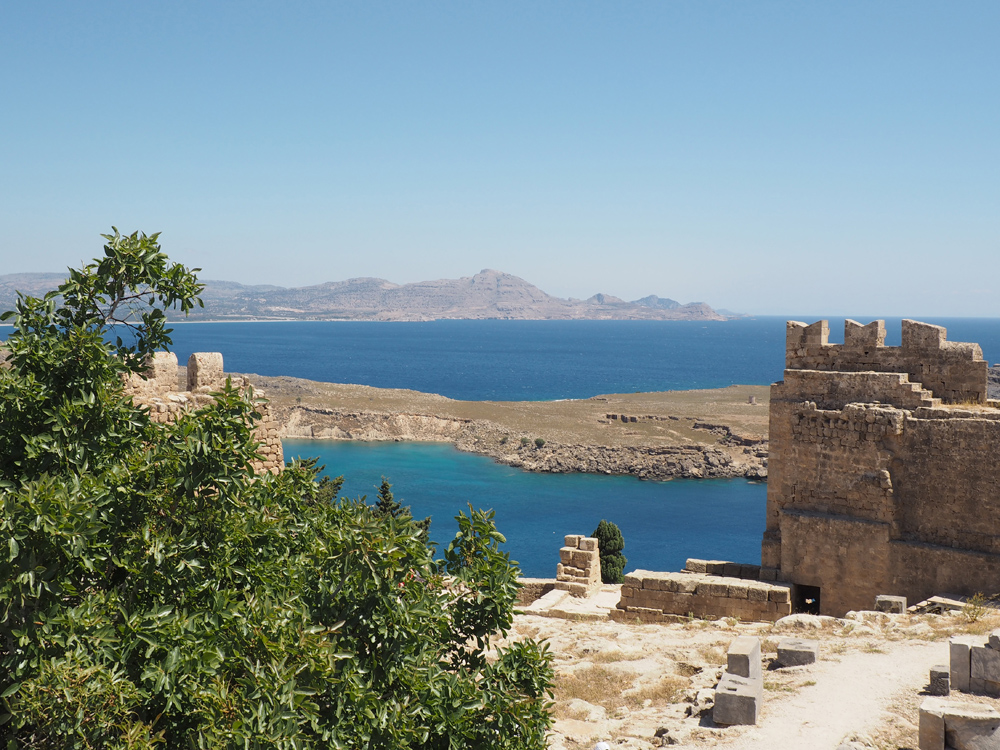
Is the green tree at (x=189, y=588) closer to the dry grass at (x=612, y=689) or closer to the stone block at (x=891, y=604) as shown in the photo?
the dry grass at (x=612, y=689)

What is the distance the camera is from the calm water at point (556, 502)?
47.1 m

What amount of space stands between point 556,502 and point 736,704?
5004cm

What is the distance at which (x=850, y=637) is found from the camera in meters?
12.1

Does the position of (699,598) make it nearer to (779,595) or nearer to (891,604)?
(779,595)

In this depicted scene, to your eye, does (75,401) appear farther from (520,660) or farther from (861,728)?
(861,728)

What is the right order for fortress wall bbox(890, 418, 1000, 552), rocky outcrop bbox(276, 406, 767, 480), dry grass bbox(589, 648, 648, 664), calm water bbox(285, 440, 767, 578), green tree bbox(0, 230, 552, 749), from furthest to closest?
1. rocky outcrop bbox(276, 406, 767, 480)
2. calm water bbox(285, 440, 767, 578)
3. fortress wall bbox(890, 418, 1000, 552)
4. dry grass bbox(589, 648, 648, 664)
5. green tree bbox(0, 230, 552, 749)

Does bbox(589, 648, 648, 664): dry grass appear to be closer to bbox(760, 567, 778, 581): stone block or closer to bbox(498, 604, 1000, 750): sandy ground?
bbox(498, 604, 1000, 750): sandy ground

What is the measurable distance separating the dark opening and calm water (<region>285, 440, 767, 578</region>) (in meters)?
25.0

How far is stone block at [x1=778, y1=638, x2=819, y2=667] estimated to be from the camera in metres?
10.9

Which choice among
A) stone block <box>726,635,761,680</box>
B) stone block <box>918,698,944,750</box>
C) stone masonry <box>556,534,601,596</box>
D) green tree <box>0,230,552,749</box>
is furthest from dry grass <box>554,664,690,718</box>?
stone masonry <box>556,534,601,596</box>

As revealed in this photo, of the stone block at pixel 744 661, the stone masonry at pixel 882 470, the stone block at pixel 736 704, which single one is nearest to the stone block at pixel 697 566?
the stone masonry at pixel 882 470

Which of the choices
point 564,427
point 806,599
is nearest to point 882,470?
point 806,599

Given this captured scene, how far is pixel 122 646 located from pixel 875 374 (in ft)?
44.4

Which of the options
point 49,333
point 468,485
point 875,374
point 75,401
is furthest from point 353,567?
point 468,485
